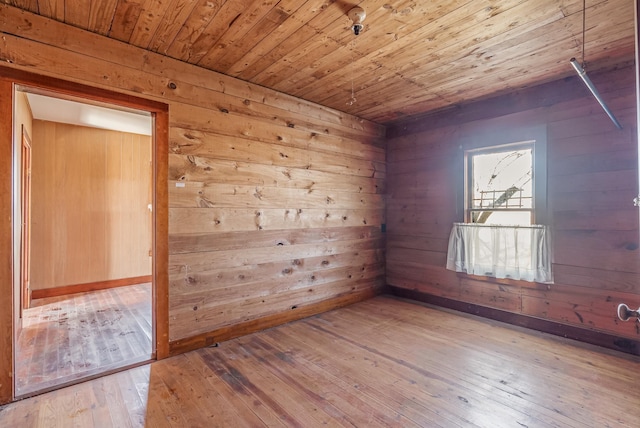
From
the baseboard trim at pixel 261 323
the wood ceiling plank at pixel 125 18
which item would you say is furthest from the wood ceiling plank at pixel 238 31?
the baseboard trim at pixel 261 323

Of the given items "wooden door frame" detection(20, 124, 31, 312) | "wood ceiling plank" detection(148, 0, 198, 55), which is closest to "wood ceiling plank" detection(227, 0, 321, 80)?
"wood ceiling plank" detection(148, 0, 198, 55)

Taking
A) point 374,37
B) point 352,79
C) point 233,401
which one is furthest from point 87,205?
point 374,37

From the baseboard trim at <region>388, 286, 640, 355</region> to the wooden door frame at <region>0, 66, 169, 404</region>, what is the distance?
317cm

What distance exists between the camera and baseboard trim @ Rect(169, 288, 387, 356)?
9.12ft

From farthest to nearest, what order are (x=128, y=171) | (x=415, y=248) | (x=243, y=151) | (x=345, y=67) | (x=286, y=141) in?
(x=128, y=171), (x=415, y=248), (x=286, y=141), (x=243, y=151), (x=345, y=67)

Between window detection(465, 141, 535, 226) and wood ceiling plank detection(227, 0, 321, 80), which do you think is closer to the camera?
wood ceiling plank detection(227, 0, 321, 80)

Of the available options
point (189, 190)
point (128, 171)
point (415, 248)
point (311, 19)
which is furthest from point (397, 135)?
point (128, 171)

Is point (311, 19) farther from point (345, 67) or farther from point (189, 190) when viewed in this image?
point (189, 190)

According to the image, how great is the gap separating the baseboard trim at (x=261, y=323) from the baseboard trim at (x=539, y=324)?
2.76ft

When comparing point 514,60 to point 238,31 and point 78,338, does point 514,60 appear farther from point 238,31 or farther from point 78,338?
point 78,338

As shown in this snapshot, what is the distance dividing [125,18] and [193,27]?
44 centimetres

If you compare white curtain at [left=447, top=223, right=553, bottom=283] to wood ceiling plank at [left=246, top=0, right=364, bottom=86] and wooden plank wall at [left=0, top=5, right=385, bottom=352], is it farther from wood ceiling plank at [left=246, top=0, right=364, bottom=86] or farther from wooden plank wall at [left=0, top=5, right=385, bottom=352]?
wood ceiling plank at [left=246, top=0, right=364, bottom=86]

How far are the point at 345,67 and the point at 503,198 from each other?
231cm

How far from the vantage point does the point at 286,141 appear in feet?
11.5
